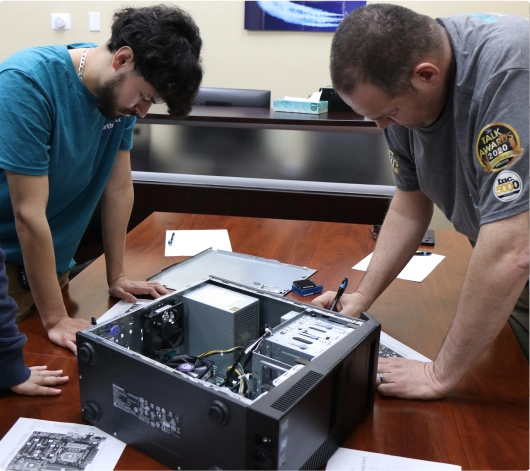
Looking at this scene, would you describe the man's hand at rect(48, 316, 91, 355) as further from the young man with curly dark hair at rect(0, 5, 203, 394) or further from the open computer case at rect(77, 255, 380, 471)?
the open computer case at rect(77, 255, 380, 471)

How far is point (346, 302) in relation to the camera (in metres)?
1.32

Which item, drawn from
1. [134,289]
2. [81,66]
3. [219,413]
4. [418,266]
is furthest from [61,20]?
[219,413]

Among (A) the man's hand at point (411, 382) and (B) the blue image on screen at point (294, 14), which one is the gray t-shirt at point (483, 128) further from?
(B) the blue image on screen at point (294, 14)

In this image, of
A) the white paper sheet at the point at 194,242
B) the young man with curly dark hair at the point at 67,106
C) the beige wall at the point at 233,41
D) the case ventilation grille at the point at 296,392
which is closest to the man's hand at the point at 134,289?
the young man with curly dark hair at the point at 67,106

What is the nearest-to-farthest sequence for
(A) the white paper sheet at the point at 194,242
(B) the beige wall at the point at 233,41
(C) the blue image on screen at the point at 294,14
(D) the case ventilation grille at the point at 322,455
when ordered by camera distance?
(D) the case ventilation grille at the point at 322,455 < (A) the white paper sheet at the point at 194,242 < (C) the blue image on screen at the point at 294,14 < (B) the beige wall at the point at 233,41

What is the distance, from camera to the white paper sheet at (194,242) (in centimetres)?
177

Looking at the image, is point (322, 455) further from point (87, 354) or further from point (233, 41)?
point (233, 41)

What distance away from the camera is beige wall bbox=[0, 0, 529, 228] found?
13.2 feet

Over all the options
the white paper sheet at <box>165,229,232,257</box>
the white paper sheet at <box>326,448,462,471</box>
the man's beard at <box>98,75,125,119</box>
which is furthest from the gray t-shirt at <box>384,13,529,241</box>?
the white paper sheet at <box>165,229,232,257</box>

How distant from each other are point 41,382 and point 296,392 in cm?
53

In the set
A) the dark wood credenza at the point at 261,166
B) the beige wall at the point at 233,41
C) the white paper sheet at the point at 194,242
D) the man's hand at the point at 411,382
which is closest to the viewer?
the man's hand at the point at 411,382

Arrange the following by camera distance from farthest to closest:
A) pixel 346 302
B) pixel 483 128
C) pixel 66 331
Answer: pixel 346 302
pixel 66 331
pixel 483 128

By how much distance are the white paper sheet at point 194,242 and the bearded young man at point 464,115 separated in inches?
32.3

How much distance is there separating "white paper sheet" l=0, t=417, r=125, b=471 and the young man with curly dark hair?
278 mm
